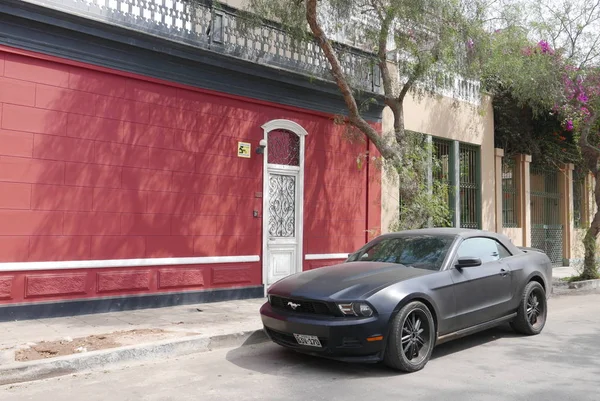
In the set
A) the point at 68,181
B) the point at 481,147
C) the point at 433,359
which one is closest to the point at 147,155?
the point at 68,181

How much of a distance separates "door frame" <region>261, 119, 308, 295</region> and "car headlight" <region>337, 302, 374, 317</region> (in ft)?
16.9

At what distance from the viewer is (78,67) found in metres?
8.23

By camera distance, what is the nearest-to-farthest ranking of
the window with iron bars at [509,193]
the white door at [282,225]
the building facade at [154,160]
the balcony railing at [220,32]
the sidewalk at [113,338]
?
the sidewalk at [113,338] → the building facade at [154,160] → the balcony railing at [220,32] → the white door at [282,225] → the window with iron bars at [509,193]

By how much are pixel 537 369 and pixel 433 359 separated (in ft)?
3.53

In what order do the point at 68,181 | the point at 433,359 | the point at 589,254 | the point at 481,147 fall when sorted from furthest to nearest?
the point at 481,147
the point at 589,254
the point at 68,181
the point at 433,359

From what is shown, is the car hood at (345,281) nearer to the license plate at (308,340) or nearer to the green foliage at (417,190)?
the license plate at (308,340)

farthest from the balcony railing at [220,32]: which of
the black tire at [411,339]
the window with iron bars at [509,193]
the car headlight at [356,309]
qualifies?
the window with iron bars at [509,193]

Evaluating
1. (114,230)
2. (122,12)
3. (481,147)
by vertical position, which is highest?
(122,12)

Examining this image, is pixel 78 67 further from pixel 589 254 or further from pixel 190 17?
pixel 589 254

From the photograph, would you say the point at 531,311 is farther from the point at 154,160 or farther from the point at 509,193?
the point at 509,193

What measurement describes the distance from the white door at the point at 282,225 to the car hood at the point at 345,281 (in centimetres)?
422

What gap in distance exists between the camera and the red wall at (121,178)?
7656mm

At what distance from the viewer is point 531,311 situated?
734cm

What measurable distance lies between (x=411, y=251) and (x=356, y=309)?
1.62 m
